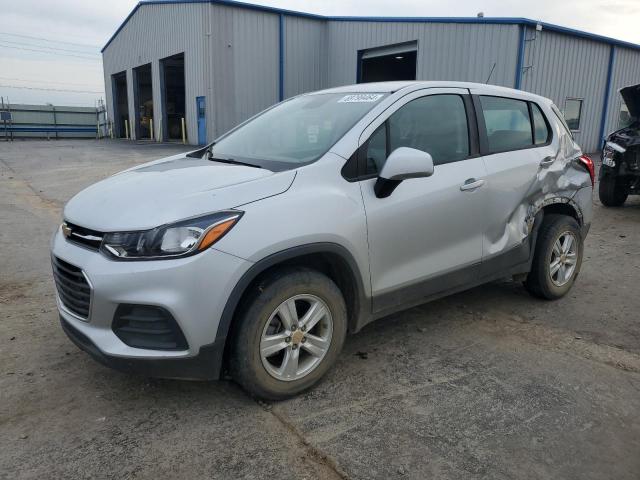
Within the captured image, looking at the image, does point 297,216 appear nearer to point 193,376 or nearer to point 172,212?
point 172,212

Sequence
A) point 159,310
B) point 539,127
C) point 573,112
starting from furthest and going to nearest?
1. point 573,112
2. point 539,127
3. point 159,310

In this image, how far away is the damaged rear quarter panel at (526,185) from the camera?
3867 mm

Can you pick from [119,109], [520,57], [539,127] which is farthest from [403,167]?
[119,109]

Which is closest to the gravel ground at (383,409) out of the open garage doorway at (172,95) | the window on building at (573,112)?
the window on building at (573,112)

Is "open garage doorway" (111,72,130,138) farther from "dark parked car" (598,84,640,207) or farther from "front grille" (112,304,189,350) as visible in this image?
"front grille" (112,304,189,350)

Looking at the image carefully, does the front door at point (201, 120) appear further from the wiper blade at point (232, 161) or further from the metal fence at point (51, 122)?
the wiper blade at point (232, 161)

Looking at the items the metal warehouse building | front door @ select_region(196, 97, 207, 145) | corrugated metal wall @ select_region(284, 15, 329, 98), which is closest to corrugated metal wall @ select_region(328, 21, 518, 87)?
the metal warehouse building

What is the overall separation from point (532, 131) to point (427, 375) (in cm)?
229

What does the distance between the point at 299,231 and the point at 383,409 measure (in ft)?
Result: 3.53

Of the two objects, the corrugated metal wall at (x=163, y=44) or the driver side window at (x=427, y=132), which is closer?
the driver side window at (x=427, y=132)

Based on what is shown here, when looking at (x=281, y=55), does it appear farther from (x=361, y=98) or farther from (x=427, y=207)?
(x=427, y=207)

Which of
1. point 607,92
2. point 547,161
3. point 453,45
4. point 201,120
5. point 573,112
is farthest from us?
point 201,120

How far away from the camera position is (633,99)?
854 centimetres

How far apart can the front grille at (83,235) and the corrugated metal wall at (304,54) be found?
21.1 m
